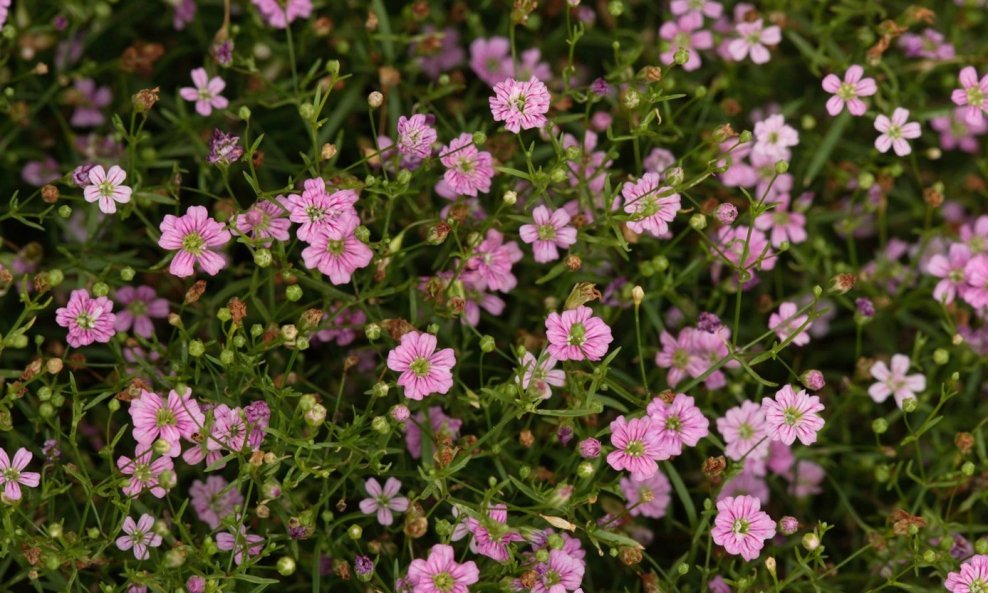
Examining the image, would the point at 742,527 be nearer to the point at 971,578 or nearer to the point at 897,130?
the point at 971,578

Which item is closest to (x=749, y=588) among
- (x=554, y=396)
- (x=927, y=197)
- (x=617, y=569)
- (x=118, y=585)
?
(x=617, y=569)

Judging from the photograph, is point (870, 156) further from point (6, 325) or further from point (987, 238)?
point (6, 325)

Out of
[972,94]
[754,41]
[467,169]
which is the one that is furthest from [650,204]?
[972,94]

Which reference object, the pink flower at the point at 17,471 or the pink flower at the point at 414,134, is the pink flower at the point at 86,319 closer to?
the pink flower at the point at 17,471

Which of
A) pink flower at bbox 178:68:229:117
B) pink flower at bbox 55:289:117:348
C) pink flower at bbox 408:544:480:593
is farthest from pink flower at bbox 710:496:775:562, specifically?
pink flower at bbox 178:68:229:117

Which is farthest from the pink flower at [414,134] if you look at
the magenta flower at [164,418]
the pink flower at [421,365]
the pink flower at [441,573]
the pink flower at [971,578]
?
the pink flower at [971,578]

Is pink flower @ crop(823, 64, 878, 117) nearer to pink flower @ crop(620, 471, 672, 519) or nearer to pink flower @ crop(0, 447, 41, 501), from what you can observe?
pink flower @ crop(620, 471, 672, 519)
